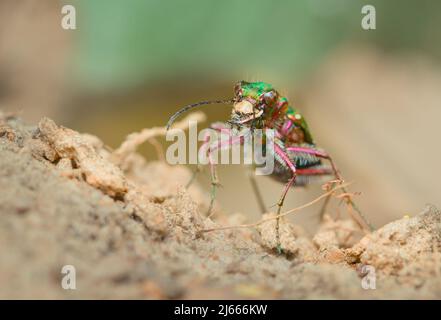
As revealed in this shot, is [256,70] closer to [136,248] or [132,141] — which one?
[132,141]

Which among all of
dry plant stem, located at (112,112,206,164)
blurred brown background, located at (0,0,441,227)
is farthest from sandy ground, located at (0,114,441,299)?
blurred brown background, located at (0,0,441,227)

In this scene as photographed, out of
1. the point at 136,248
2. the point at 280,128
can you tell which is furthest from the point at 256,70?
the point at 136,248

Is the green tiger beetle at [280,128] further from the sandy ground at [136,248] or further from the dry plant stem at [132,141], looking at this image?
the sandy ground at [136,248]

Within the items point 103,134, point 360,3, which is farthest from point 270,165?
point 360,3

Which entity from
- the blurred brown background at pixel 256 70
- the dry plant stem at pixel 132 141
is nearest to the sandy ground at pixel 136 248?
the dry plant stem at pixel 132 141

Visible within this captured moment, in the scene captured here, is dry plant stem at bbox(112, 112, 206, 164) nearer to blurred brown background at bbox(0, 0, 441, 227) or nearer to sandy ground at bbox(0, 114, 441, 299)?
sandy ground at bbox(0, 114, 441, 299)

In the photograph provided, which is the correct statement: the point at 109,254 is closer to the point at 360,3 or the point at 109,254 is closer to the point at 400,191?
the point at 400,191
